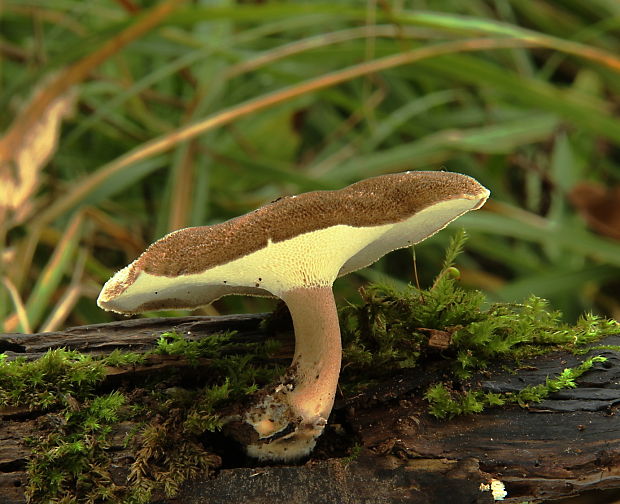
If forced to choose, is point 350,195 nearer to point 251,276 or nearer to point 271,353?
point 251,276

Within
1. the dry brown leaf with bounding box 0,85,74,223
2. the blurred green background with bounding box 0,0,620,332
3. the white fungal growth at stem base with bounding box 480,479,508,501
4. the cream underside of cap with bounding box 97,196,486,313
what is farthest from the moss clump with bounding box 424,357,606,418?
the dry brown leaf with bounding box 0,85,74,223

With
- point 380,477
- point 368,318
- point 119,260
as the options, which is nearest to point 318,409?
→ point 380,477

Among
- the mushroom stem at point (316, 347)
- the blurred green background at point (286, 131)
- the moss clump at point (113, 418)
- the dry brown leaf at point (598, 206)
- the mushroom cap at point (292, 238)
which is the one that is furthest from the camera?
the dry brown leaf at point (598, 206)

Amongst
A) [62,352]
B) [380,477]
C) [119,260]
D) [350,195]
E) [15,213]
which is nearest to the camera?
[350,195]

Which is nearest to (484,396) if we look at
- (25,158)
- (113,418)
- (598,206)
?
(113,418)

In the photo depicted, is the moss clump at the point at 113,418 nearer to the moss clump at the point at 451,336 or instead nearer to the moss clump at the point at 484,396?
the moss clump at the point at 451,336

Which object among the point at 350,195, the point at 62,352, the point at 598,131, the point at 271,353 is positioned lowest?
the point at 271,353

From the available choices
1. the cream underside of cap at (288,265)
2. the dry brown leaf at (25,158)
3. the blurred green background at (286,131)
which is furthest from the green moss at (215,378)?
the dry brown leaf at (25,158)
